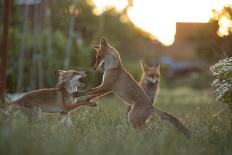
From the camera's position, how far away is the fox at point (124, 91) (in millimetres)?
11859

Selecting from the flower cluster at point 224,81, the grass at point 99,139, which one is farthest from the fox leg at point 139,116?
the flower cluster at point 224,81

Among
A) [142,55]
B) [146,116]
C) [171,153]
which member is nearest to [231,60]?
[146,116]

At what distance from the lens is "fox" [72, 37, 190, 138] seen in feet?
38.9

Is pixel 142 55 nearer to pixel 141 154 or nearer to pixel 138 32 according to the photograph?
pixel 138 32

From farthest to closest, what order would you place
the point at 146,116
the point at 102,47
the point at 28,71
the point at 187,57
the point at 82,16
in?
1. the point at 187,57
2. the point at 82,16
3. the point at 28,71
4. the point at 102,47
5. the point at 146,116

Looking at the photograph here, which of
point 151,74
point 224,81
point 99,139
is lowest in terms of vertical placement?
point 99,139

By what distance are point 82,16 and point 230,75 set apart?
23064 mm

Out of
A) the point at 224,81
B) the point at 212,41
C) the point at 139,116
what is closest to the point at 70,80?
the point at 139,116

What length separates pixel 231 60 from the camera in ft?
40.8

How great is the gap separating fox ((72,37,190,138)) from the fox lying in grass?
0.81 ft

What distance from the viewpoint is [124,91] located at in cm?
1224

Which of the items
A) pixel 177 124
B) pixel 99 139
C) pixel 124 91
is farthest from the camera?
pixel 124 91

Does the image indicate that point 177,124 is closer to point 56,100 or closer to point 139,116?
point 139,116

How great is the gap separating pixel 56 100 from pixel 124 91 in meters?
1.37
